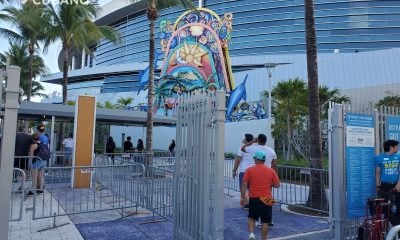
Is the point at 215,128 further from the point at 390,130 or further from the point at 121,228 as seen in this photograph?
the point at 390,130

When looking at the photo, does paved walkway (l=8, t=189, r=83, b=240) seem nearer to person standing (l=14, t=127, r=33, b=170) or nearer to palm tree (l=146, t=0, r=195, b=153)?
person standing (l=14, t=127, r=33, b=170)

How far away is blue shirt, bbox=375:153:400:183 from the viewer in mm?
6915

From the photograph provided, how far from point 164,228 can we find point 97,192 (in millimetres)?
4438

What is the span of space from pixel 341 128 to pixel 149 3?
1270 cm

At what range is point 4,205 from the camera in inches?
149

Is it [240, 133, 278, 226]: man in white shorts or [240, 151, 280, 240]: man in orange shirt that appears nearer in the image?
[240, 151, 280, 240]: man in orange shirt

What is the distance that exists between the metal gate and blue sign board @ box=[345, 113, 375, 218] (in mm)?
2826

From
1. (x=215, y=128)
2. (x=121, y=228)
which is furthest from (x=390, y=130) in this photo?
(x=121, y=228)

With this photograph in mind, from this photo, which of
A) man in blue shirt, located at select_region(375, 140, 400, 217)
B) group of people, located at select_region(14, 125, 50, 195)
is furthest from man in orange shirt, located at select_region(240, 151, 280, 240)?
group of people, located at select_region(14, 125, 50, 195)

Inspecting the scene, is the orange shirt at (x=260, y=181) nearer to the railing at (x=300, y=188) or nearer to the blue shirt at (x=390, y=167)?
the blue shirt at (x=390, y=167)

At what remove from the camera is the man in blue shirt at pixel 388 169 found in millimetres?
6898

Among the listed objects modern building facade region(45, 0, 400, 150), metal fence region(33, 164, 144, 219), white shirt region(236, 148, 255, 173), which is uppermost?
modern building facade region(45, 0, 400, 150)

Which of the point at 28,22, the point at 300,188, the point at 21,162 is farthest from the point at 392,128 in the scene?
the point at 28,22

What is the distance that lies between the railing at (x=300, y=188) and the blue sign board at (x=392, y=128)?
2.33 m
